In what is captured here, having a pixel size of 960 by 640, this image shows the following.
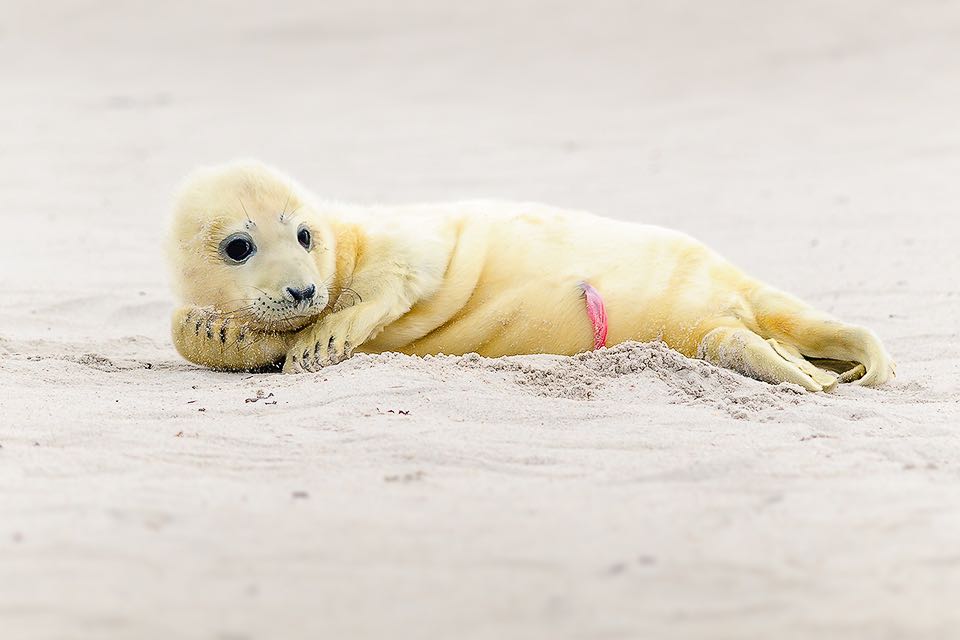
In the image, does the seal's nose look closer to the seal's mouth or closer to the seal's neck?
the seal's mouth

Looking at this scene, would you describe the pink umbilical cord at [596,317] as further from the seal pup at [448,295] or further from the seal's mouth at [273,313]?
the seal's mouth at [273,313]

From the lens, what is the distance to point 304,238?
4.19m

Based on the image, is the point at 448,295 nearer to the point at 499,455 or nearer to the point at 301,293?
the point at 301,293

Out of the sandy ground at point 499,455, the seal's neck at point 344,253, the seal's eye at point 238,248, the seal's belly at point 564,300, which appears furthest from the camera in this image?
the seal's neck at point 344,253

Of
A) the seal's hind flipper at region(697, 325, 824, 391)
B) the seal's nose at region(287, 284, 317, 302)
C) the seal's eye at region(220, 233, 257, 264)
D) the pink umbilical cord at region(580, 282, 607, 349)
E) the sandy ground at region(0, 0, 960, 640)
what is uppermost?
the seal's eye at region(220, 233, 257, 264)

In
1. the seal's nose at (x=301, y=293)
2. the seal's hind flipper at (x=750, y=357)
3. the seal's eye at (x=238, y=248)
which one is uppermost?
the seal's eye at (x=238, y=248)

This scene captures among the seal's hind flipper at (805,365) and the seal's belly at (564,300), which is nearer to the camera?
the seal's hind flipper at (805,365)

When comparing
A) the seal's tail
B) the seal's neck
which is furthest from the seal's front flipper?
the seal's tail

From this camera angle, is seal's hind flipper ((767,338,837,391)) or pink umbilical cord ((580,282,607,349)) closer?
seal's hind flipper ((767,338,837,391))

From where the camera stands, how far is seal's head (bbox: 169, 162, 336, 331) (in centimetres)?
402

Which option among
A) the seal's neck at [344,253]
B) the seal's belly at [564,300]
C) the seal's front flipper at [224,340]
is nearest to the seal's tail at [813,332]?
the seal's belly at [564,300]

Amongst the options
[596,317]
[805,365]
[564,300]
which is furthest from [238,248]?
[805,365]

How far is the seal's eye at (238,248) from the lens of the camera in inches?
161

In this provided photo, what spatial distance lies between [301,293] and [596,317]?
0.92 m
